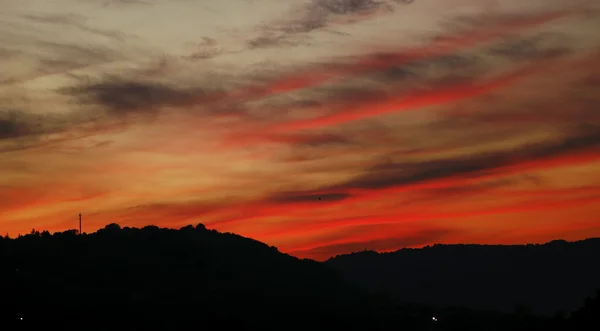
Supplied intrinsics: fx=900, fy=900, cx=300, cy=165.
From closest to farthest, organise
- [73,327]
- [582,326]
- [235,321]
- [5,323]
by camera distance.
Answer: [582,326] < [235,321] < [5,323] < [73,327]

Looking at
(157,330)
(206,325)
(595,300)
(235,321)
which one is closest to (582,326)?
(595,300)

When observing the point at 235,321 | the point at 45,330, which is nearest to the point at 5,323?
the point at 45,330

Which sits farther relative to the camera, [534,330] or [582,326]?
[534,330]

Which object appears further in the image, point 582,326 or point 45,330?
point 45,330

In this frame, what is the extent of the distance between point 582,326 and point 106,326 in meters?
106

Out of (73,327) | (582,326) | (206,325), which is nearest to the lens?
(582,326)

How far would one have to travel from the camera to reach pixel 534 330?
7559 inches

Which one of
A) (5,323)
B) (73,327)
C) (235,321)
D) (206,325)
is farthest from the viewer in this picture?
(73,327)

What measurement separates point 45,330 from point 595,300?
104638 mm

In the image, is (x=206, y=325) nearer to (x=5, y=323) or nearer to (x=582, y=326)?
(x=5, y=323)

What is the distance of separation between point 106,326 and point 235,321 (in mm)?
61067

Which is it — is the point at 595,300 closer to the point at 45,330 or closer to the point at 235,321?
the point at 235,321

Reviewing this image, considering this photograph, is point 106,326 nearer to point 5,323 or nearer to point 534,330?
point 5,323

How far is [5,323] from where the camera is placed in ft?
557
